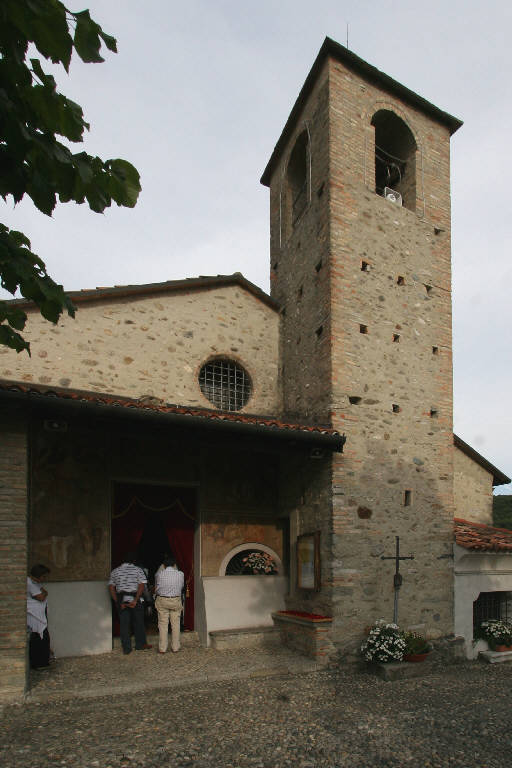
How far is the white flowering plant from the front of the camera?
23.7 feet

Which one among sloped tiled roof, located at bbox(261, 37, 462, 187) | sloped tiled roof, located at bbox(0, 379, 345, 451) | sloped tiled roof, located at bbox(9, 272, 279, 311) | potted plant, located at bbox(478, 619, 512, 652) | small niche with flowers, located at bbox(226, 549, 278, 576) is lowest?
potted plant, located at bbox(478, 619, 512, 652)

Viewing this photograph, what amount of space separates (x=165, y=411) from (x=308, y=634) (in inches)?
149

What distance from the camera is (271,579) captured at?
29.7ft

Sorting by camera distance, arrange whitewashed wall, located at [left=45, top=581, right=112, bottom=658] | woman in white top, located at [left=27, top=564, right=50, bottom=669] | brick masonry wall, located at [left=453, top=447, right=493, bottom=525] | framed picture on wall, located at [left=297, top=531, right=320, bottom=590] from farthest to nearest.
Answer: brick masonry wall, located at [left=453, top=447, right=493, bottom=525] < framed picture on wall, located at [left=297, top=531, right=320, bottom=590] < whitewashed wall, located at [left=45, top=581, right=112, bottom=658] < woman in white top, located at [left=27, top=564, right=50, bottom=669]

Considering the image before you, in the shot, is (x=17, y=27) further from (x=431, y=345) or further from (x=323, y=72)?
(x=323, y=72)

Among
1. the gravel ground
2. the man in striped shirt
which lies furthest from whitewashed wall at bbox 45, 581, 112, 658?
the gravel ground

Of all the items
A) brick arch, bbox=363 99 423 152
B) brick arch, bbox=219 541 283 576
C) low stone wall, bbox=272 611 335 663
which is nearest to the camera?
low stone wall, bbox=272 611 335 663

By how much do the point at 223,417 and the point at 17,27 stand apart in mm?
5536

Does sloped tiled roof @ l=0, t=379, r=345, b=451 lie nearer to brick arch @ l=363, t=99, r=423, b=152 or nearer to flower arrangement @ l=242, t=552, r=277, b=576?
flower arrangement @ l=242, t=552, r=277, b=576

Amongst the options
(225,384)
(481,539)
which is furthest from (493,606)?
(225,384)

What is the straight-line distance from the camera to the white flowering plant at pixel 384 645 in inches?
285

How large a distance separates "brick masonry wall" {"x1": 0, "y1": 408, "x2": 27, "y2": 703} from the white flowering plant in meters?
4.34

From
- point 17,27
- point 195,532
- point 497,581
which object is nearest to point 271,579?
point 195,532

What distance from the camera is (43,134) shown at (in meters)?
2.32
